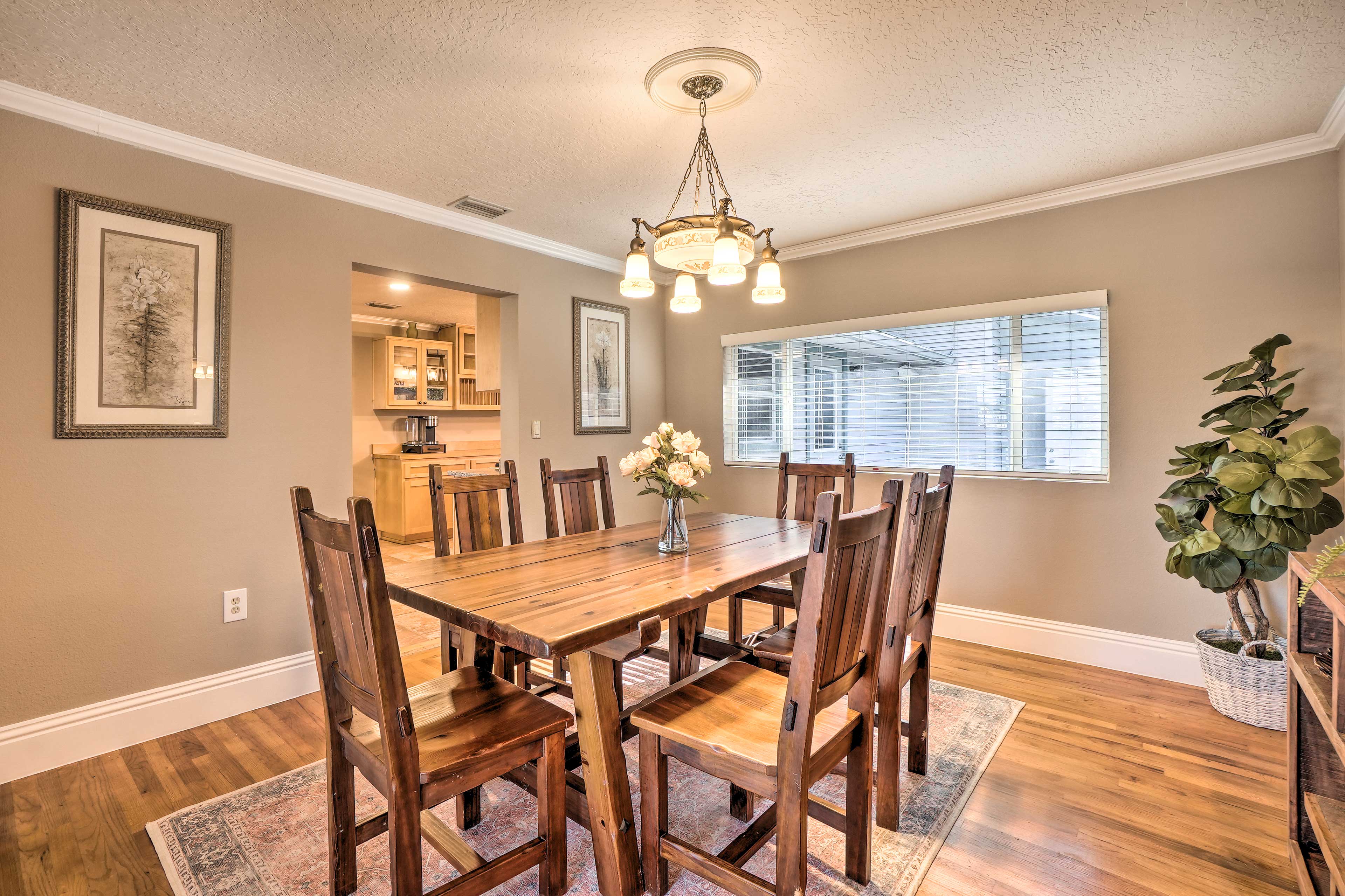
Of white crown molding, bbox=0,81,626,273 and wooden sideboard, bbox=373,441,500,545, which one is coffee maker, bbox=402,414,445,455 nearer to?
wooden sideboard, bbox=373,441,500,545

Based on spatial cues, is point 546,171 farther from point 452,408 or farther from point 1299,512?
point 452,408

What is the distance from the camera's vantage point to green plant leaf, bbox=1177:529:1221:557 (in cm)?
247

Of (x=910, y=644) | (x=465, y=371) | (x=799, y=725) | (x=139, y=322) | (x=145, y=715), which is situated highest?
(x=465, y=371)

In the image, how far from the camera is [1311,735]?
1.59m

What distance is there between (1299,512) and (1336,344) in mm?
830


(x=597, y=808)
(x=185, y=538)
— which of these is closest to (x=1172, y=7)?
(x=597, y=808)

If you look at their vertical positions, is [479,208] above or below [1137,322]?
above

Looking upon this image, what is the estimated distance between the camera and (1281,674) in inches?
96.6

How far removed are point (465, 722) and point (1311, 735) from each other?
211 cm

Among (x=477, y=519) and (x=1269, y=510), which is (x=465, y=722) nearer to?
(x=477, y=519)

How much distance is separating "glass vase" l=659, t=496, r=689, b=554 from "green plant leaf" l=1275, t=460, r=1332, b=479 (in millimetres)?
2207

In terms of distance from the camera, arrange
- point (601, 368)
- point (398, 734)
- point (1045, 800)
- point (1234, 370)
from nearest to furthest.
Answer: point (398, 734), point (1045, 800), point (1234, 370), point (601, 368)

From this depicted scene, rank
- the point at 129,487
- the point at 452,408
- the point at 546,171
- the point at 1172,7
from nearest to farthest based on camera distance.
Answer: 1. the point at 1172,7
2. the point at 129,487
3. the point at 546,171
4. the point at 452,408

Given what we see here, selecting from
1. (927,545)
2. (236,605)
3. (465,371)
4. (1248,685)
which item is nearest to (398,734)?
(927,545)
